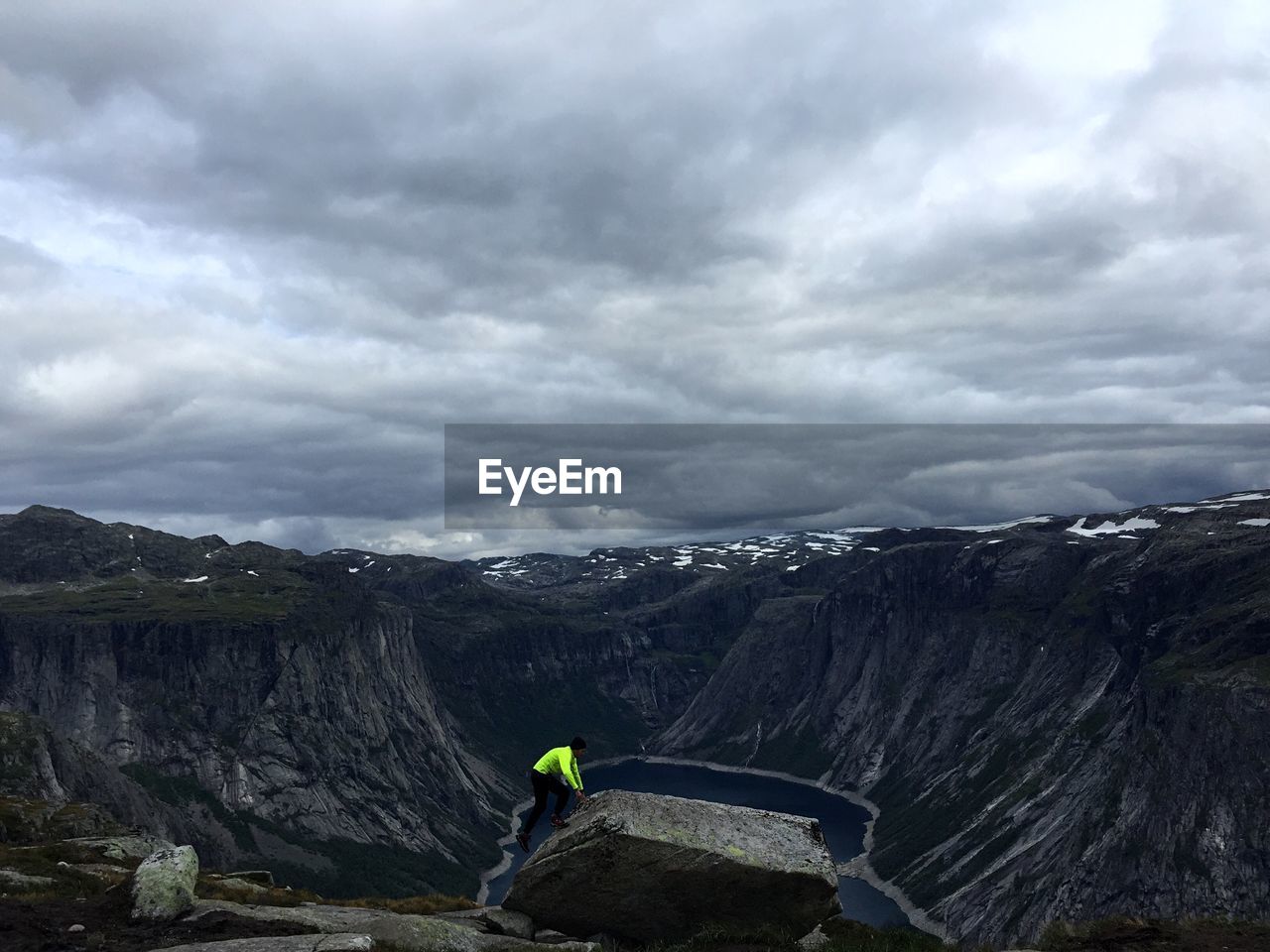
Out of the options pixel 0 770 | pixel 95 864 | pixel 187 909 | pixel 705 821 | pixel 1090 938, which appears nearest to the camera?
pixel 1090 938

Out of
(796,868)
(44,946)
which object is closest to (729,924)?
(796,868)

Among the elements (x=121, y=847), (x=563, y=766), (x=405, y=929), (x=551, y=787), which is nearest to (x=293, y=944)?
(x=405, y=929)

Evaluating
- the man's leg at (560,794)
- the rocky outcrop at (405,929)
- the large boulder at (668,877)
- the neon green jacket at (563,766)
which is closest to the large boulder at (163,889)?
the rocky outcrop at (405,929)

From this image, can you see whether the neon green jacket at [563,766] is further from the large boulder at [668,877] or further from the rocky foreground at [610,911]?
the large boulder at [668,877]

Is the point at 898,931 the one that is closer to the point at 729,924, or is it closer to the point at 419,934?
the point at 729,924

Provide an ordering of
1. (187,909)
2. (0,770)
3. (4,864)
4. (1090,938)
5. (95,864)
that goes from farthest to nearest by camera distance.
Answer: (0,770) → (95,864) → (4,864) → (187,909) → (1090,938)

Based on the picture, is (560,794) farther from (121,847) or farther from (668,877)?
(121,847)

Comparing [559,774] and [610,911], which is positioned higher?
[559,774]
